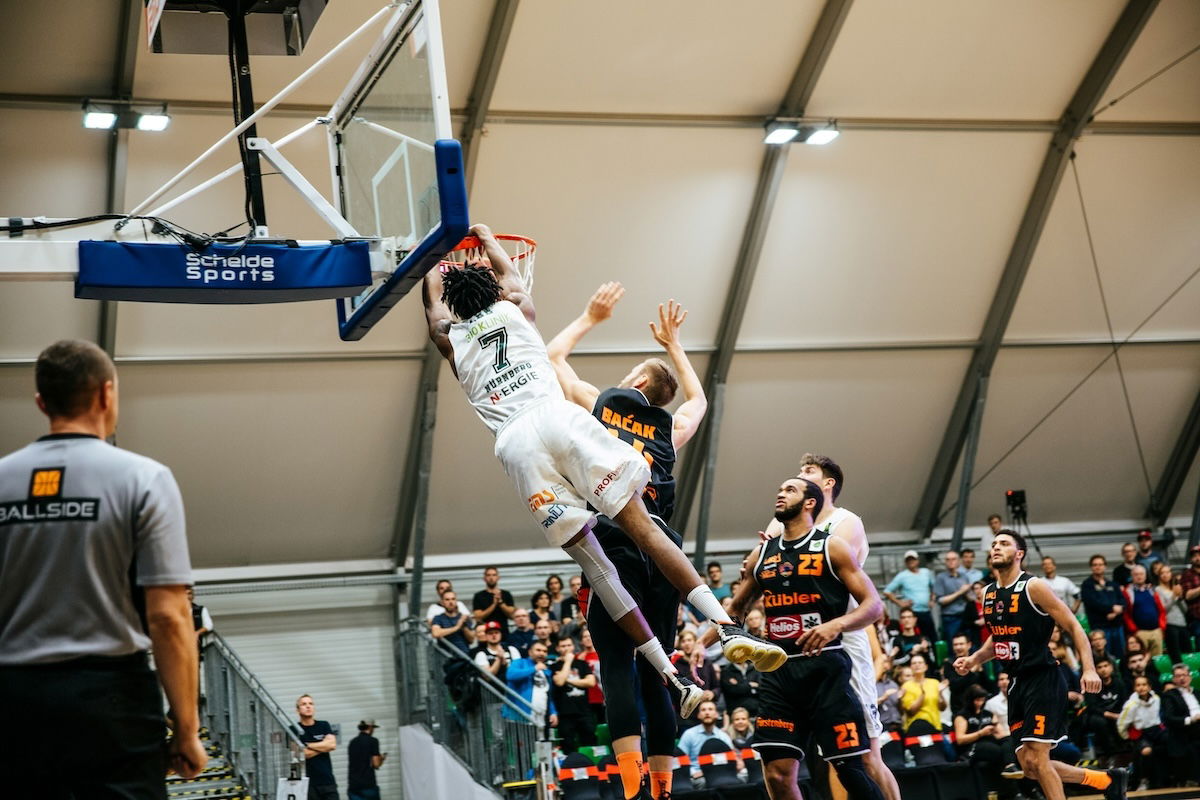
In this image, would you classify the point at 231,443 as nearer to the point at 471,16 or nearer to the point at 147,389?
the point at 147,389

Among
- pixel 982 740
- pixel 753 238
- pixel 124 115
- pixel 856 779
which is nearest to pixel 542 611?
pixel 982 740

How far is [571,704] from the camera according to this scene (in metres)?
14.8

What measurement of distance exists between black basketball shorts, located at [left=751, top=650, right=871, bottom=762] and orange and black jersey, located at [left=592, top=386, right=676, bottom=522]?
1269mm

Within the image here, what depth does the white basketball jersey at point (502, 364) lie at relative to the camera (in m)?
6.31

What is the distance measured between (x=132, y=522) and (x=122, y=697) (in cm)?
48

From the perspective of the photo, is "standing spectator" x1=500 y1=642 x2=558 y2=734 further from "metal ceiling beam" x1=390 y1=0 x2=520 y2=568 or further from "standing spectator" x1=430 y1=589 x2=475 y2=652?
"metal ceiling beam" x1=390 y1=0 x2=520 y2=568

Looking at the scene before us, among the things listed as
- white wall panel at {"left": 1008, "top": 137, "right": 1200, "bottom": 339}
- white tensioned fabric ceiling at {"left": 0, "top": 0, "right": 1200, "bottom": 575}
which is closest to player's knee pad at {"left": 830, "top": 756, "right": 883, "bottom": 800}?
white tensioned fabric ceiling at {"left": 0, "top": 0, "right": 1200, "bottom": 575}

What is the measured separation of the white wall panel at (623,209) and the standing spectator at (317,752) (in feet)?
20.5

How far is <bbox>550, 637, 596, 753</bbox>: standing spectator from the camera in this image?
14742 millimetres

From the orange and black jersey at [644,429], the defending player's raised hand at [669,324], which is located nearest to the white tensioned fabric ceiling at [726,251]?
the defending player's raised hand at [669,324]

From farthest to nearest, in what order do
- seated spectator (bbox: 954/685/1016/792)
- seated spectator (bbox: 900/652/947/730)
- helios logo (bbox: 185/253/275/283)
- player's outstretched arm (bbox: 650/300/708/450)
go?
seated spectator (bbox: 900/652/947/730), seated spectator (bbox: 954/685/1016/792), helios logo (bbox: 185/253/275/283), player's outstretched arm (bbox: 650/300/708/450)

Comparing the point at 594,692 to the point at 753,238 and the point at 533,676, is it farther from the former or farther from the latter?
the point at 753,238

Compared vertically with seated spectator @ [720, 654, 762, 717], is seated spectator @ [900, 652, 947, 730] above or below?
below

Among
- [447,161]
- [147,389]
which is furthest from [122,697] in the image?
[147,389]
